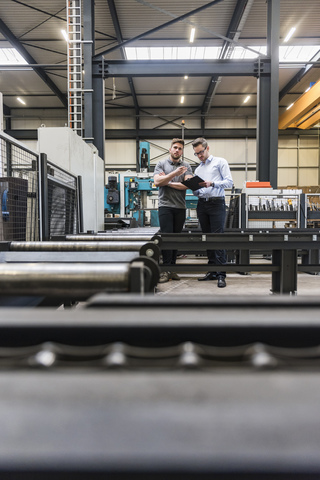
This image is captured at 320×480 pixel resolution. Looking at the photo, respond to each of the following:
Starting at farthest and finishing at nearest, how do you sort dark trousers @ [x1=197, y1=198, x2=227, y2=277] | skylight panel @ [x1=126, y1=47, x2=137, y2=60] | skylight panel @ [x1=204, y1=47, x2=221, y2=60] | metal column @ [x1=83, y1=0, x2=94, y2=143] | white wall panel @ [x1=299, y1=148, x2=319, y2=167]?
white wall panel @ [x1=299, y1=148, x2=319, y2=167] → skylight panel @ [x1=204, y1=47, x2=221, y2=60] → skylight panel @ [x1=126, y1=47, x2=137, y2=60] → metal column @ [x1=83, y1=0, x2=94, y2=143] → dark trousers @ [x1=197, y1=198, x2=227, y2=277]

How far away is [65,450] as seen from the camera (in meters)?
0.19

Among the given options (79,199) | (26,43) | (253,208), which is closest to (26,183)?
(79,199)

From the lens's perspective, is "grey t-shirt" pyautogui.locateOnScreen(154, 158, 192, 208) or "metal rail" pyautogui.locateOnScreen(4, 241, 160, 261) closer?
"metal rail" pyautogui.locateOnScreen(4, 241, 160, 261)

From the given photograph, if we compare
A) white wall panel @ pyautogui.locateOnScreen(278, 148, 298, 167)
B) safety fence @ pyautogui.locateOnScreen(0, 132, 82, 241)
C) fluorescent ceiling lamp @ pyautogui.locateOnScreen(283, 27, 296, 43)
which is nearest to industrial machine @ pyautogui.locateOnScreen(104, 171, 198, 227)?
safety fence @ pyautogui.locateOnScreen(0, 132, 82, 241)

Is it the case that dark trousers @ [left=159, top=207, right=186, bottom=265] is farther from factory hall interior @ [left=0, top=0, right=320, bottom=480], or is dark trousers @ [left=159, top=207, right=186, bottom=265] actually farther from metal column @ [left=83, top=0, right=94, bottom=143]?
metal column @ [left=83, top=0, right=94, bottom=143]

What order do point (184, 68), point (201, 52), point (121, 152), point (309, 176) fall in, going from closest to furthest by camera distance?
point (184, 68) → point (201, 52) → point (121, 152) → point (309, 176)

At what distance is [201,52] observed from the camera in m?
8.88

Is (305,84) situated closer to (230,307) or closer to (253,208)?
(253,208)

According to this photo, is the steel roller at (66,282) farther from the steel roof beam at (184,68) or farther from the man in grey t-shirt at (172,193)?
the steel roof beam at (184,68)

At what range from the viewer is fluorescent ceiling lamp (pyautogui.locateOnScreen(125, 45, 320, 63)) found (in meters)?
8.59

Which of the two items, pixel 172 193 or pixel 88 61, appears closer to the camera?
pixel 172 193

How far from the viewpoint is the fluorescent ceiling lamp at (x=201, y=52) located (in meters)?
8.59

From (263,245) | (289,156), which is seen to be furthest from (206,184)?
(289,156)

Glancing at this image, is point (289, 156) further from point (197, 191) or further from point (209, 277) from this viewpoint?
point (197, 191)
